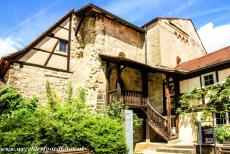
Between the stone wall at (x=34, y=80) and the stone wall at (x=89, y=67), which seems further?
the stone wall at (x=89, y=67)

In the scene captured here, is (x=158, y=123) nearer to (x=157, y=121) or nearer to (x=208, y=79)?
(x=157, y=121)

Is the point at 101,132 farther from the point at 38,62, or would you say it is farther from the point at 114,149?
the point at 38,62

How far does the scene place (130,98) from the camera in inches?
555

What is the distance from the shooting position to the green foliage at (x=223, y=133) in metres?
12.2

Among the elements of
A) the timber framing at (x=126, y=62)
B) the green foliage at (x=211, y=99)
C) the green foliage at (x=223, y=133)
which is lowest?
the green foliage at (x=223, y=133)

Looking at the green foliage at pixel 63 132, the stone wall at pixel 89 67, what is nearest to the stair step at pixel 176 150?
the green foliage at pixel 63 132

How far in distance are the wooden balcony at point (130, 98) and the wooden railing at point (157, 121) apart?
21.6 inches

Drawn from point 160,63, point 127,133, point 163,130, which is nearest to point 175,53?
point 160,63

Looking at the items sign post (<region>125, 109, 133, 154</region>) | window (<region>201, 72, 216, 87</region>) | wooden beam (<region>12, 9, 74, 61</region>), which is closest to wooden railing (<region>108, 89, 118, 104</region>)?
sign post (<region>125, 109, 133, 154</region>)

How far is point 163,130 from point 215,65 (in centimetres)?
453

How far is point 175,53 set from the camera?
19.9m

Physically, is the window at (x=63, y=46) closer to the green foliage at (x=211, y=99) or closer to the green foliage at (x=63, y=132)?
the green foliage at (x=63, y=132)

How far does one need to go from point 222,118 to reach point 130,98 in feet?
16.3

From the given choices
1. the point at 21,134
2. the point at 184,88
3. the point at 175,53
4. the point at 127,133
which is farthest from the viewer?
the point at 175,53
